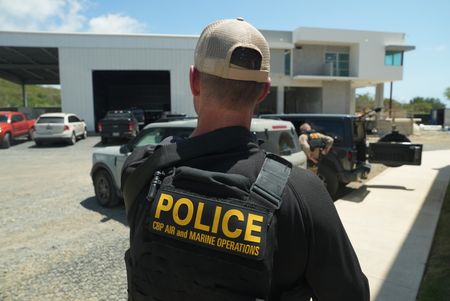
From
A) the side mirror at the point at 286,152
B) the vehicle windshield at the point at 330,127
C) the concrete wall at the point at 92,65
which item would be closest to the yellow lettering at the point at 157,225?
the side mirror at the point at 286,152

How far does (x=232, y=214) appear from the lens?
1.08 metres

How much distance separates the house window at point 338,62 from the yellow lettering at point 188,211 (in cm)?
3216

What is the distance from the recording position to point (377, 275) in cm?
390

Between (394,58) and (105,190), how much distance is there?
104 feet

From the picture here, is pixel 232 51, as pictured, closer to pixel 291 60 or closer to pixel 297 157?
pixel 297 157

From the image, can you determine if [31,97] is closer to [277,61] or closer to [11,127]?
[277,61]

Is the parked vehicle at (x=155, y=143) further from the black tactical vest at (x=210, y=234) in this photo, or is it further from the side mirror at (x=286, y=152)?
the black tactical vest at (x=210, y=234)

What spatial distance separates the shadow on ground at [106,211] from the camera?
19.2 feet

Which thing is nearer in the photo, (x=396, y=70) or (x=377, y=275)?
(x=377, y=275)

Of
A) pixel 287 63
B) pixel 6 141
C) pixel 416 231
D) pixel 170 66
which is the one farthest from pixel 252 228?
pixel 287 63

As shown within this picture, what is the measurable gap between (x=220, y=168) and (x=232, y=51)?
0.38 meters

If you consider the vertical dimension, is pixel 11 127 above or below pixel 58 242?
above

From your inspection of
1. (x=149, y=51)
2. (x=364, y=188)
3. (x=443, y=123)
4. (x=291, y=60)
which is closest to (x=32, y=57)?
(x=149, y=51)

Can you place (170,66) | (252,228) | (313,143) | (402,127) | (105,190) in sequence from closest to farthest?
(252,228) → (105,190) → (313,143) → (170,66) → (402,127)
